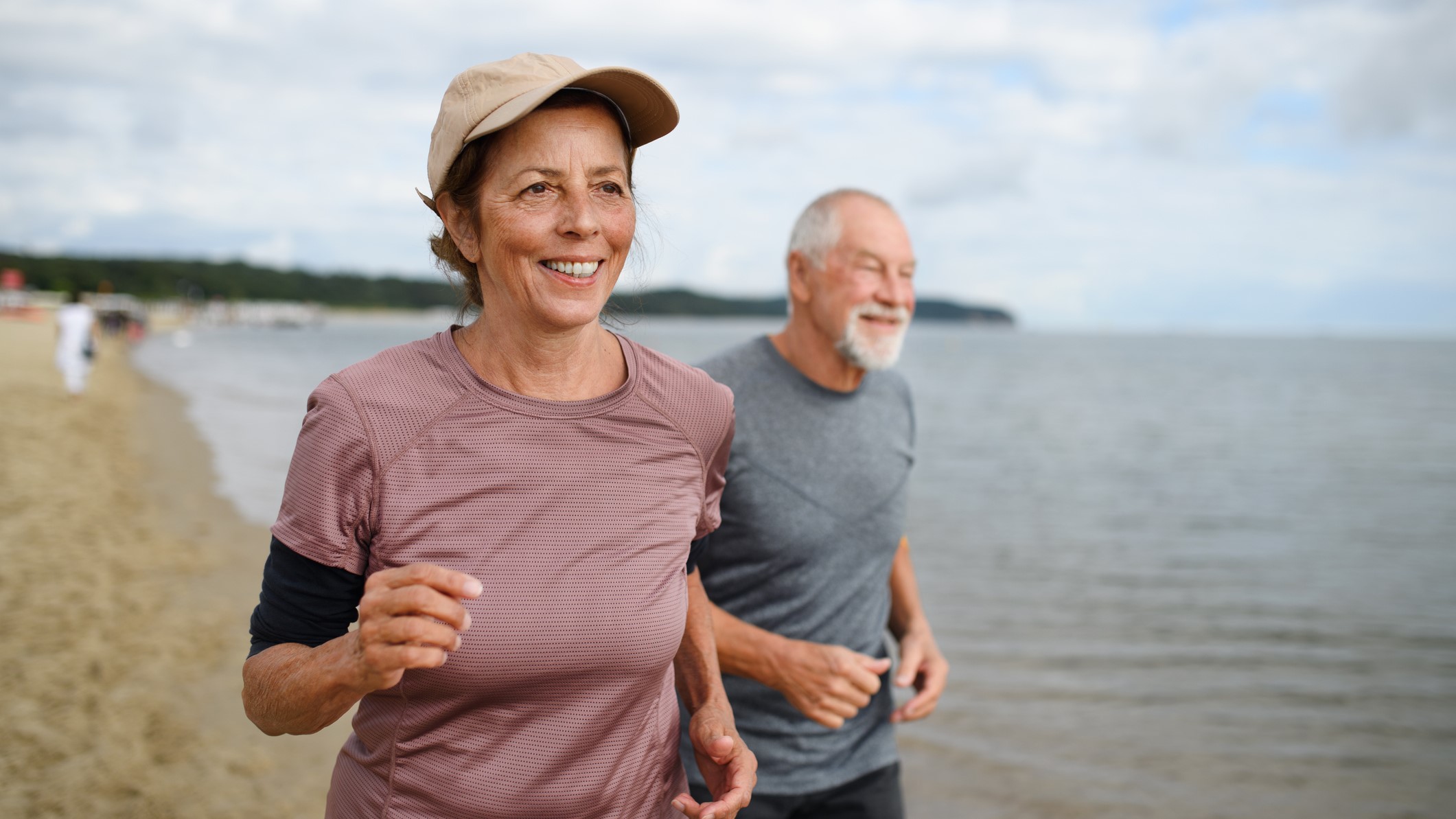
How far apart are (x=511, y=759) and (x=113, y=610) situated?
6.85 m

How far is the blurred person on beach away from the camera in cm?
2059

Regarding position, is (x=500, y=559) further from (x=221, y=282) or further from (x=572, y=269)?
(x=221, y=282)

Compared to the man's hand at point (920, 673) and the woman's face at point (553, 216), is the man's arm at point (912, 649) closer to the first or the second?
the man's hand at point (920, 673)

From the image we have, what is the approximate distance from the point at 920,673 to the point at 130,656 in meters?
5.45

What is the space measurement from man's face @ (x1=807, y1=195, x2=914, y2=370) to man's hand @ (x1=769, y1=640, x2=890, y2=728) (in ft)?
3.28

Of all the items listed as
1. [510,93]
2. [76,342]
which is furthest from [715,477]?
[76,342]

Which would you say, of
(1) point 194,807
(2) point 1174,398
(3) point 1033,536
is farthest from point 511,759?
(2) point 1174,398

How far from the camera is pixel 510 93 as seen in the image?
182 cm

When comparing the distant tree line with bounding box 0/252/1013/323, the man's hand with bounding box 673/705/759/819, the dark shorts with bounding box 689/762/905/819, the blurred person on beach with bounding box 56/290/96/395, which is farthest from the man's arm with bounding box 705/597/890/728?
the distant tree line with bounding box 0/252/1013/323

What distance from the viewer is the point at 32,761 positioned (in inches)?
193

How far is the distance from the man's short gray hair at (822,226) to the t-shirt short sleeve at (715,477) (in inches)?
54.2

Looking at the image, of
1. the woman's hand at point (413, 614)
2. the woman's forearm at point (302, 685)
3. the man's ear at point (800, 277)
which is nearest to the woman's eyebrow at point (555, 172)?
the woman's hand at point (413, 614)

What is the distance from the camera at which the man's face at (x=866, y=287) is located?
339 cm

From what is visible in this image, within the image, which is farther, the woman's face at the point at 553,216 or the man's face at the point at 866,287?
the man's face at the point at 866,287
